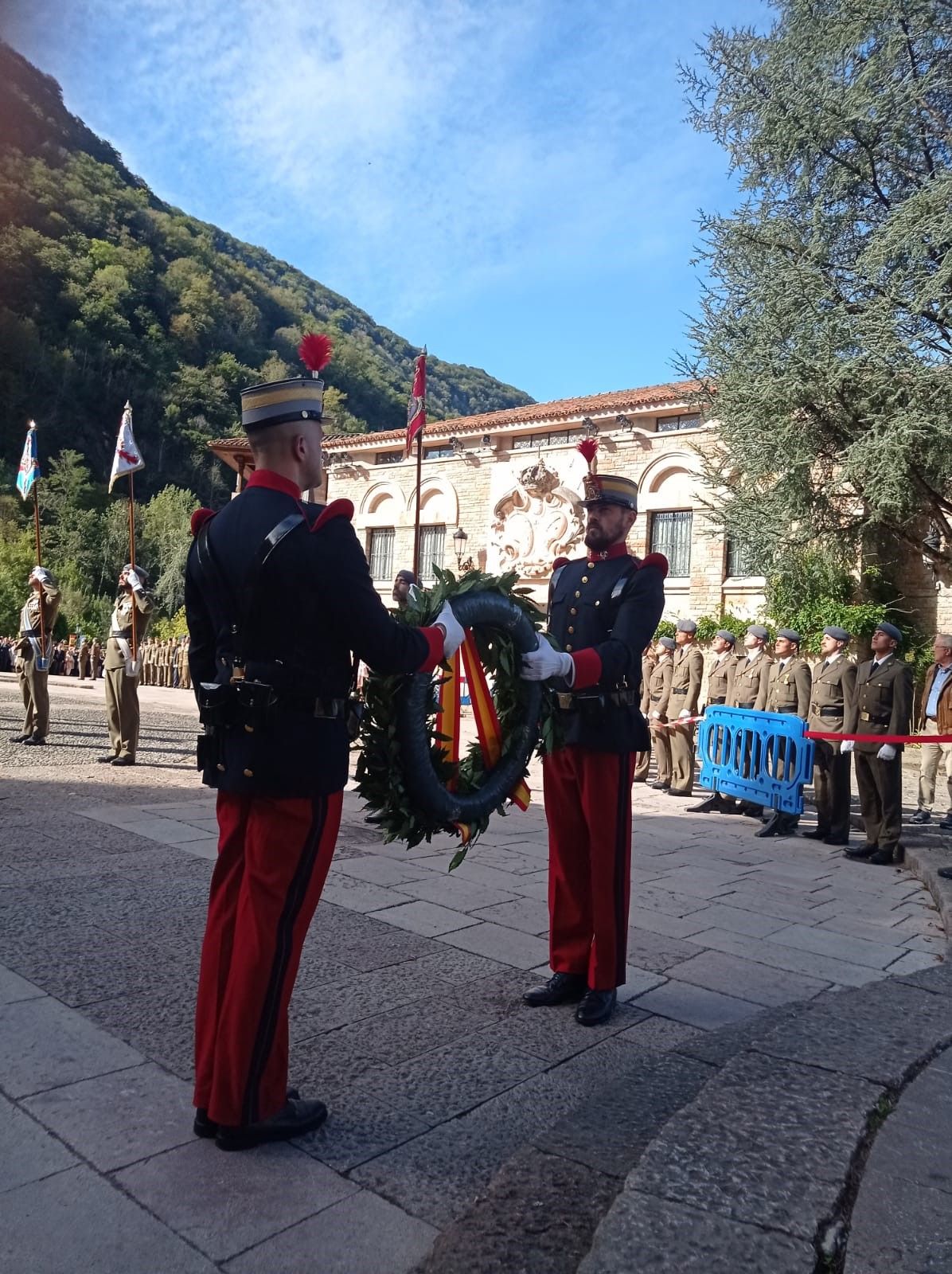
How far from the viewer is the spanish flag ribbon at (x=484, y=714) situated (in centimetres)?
354

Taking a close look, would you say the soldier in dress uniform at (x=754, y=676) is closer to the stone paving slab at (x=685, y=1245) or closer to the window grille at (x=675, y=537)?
the stone paving slab at (x=685, y=1245)

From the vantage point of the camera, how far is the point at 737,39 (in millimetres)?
18375

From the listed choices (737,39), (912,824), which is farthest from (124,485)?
(912,824)

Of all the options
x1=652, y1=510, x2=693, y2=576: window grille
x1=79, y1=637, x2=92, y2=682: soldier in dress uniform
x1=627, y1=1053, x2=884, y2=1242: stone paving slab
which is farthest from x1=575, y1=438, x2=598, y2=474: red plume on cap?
x1=79, y1=637, x2=92, y2=682: soldier in dress uniform

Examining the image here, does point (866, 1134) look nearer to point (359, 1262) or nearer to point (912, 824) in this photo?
point (359, 1262)

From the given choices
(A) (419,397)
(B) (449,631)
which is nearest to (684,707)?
(B) (449,631)

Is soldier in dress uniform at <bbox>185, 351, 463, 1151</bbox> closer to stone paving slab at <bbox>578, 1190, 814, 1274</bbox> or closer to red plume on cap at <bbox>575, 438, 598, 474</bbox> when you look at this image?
stone paving slab at <bbox>578, 1190, 814, 1274</bbox>

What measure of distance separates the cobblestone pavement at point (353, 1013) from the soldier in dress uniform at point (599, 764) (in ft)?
0.73

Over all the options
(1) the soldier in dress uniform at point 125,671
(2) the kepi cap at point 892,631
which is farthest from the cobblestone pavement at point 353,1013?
(1) the soldier in dress uniform at point 125,671

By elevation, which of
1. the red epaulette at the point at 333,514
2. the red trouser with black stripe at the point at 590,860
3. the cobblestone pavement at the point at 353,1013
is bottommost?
the cobblestone pavement at the point at 353,1013

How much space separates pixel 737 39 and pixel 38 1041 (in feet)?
68.2

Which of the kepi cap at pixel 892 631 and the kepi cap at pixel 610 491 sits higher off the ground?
the kepi cap at pixel 610 491

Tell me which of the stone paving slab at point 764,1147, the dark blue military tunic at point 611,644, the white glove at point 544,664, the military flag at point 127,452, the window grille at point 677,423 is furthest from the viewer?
the window grille at point 677,423

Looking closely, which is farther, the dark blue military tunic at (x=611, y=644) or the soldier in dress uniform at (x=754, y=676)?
the soldier in dress uniform at (x=754, y=676)
